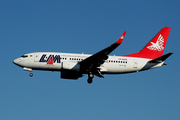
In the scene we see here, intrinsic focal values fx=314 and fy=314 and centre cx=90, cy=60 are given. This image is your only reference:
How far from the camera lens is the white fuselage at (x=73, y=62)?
4662 centimetres

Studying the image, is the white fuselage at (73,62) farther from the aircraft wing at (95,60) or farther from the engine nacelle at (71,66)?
the aircraft wing at (95,60)

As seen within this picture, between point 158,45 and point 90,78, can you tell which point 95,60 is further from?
point 158,45

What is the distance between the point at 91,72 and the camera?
Result: 47.5m

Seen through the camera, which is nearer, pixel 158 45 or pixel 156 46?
pixel 156 46

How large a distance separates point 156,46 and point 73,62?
1450cm

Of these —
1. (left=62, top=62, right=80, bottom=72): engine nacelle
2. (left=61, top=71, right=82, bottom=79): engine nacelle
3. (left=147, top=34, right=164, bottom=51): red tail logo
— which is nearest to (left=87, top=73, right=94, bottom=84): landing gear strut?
(left=61, top=71, right=82, bottom=79): engine nacelle

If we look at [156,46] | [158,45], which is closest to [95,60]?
[156,46]

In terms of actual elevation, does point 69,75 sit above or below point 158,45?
below

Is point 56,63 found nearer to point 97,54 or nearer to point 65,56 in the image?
point 65,56

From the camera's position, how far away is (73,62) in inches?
1843

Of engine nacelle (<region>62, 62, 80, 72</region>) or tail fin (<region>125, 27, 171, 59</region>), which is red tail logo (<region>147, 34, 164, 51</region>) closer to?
tail fin (<region>125, 27, 171, 59</region>)

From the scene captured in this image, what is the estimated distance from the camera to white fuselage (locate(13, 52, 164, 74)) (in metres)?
46.6

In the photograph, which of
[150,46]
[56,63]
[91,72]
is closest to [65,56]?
[56,63]

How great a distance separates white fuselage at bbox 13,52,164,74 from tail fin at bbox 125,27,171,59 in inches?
76.7
